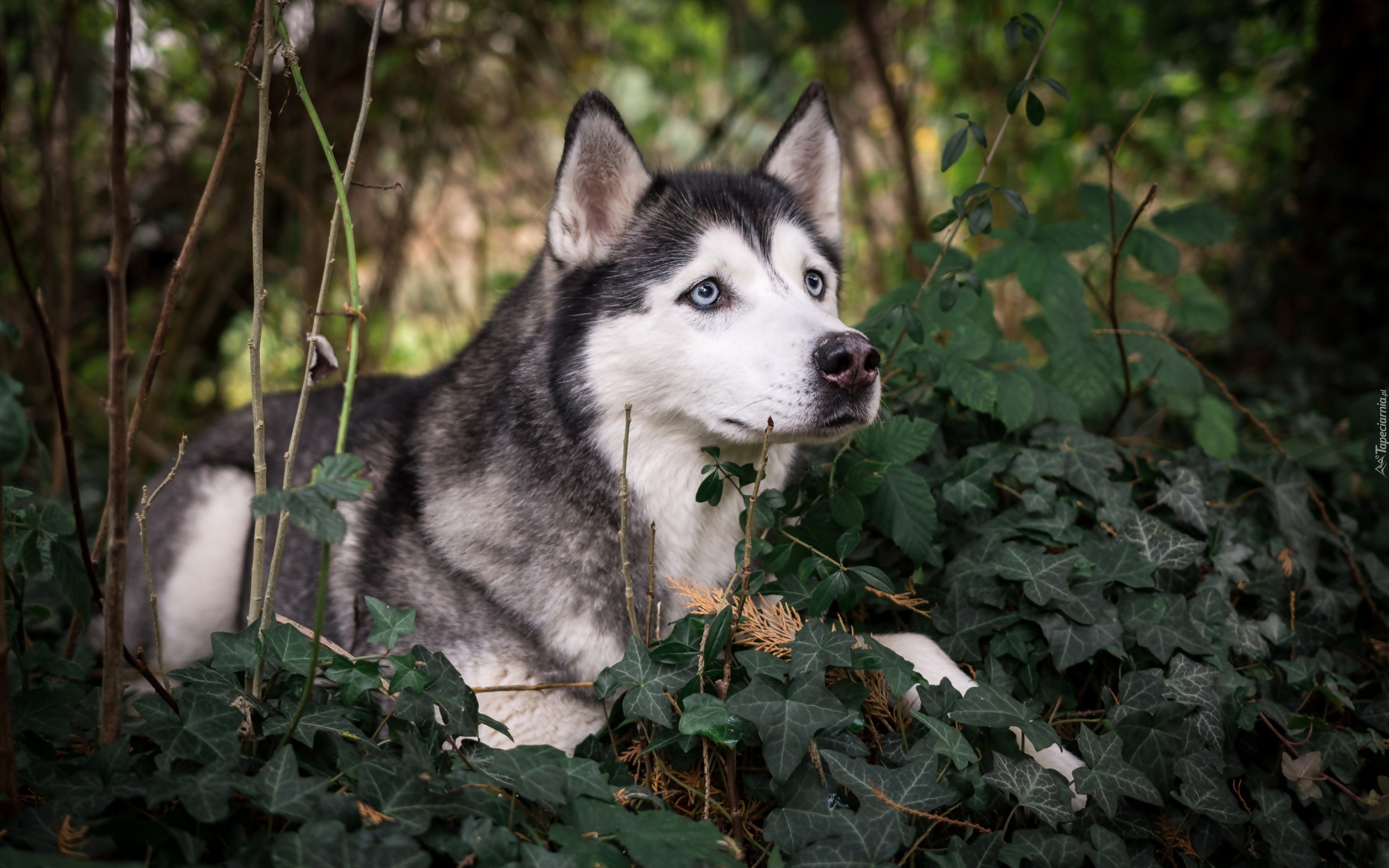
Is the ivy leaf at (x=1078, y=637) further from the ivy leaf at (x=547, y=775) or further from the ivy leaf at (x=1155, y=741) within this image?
the ivy leaf at (x=547, y=775)

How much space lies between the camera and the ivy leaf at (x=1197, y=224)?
279 cm

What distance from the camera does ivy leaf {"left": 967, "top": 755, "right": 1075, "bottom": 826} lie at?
166 cm

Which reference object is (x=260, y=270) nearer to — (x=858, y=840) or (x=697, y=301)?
(x=697, y=301)

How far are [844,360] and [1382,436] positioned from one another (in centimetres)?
207

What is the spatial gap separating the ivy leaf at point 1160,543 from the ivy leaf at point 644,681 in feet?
4.03

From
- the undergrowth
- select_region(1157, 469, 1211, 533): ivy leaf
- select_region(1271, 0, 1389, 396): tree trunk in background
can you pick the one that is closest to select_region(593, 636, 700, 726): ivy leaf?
the undergrowth

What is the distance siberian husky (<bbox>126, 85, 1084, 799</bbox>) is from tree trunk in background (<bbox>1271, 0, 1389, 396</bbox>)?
12.0ft

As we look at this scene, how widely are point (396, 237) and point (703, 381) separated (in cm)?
357

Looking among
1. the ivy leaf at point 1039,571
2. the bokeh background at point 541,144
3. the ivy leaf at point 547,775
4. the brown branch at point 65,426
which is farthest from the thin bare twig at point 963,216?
the brown branch at point 65,426

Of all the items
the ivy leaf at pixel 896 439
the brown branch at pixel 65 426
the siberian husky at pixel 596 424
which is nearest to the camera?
the brown branch at pixel 65 426

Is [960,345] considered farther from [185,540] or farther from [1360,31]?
[1360,31]

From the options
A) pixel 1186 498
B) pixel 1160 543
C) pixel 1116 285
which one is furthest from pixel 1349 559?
pixel 1116 285

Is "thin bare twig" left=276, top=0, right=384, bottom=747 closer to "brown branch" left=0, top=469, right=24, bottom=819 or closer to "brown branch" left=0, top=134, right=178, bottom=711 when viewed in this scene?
"brown branch" left=0, top=134, right=178, bottom=711

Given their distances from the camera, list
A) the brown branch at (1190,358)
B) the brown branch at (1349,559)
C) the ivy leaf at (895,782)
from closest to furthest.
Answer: the ivy leaf at (895,782)
the brown branch at (1349,559)
the brown branch at (1190,358)
